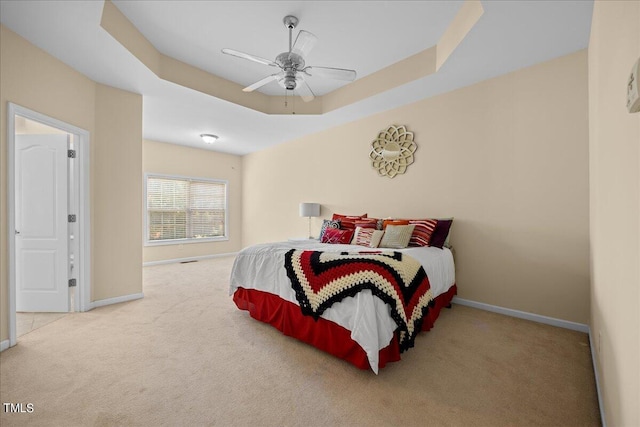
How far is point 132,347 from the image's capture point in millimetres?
2324

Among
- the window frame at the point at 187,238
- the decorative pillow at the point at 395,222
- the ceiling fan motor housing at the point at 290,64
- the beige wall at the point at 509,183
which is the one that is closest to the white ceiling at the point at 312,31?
the beige wall at the point at 509,183

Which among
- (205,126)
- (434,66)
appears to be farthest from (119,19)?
(434,66)

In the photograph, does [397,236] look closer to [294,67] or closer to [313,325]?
[313,325]

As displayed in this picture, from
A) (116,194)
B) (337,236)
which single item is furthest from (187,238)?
(337,236)

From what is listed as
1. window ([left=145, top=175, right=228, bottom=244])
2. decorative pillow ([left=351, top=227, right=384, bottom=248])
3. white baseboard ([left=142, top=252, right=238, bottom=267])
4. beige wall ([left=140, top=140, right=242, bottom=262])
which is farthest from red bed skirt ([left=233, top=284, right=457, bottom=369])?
window ([left=145, top=175, right=228, bottom=244])

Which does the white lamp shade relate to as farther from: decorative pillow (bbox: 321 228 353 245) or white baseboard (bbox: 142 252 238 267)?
white baseboard (bbox: 142 252 238 267)

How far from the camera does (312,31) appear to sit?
9.36 ft

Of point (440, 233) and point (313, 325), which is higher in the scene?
point (440, 233)

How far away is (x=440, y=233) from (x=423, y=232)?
7.9 inches

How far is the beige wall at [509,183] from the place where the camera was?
8.86 ft

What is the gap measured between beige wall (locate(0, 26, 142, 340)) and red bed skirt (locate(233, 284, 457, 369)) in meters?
1.74

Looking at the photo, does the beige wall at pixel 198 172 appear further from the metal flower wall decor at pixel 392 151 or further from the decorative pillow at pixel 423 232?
the decorative pillow at pixel 423 232

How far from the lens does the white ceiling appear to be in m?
2.28

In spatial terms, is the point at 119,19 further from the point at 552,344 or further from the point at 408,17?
the point at 552,344
